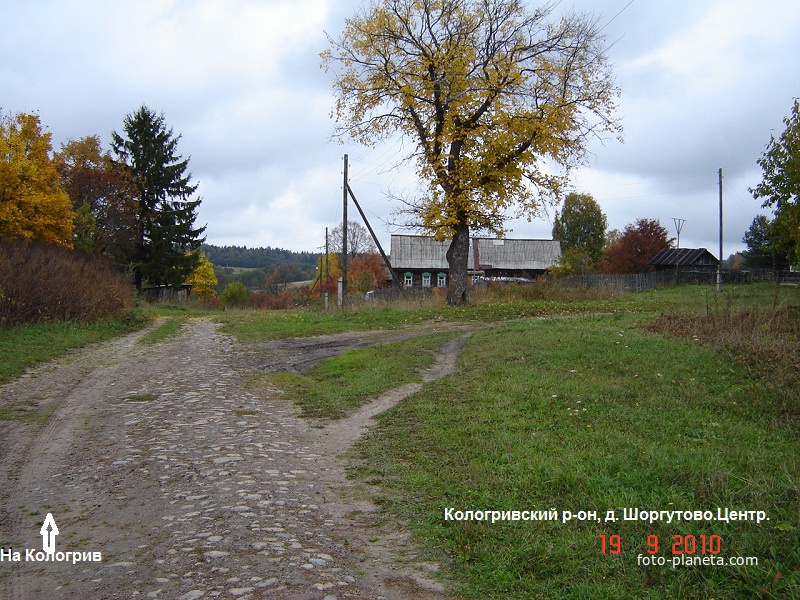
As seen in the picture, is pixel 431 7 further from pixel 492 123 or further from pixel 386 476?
pixel 386 476

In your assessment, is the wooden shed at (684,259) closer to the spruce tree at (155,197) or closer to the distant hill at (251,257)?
the spruce tree at (155,197)

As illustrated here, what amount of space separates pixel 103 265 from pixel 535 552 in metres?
26.8

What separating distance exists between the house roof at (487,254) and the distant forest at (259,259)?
51.4 metres

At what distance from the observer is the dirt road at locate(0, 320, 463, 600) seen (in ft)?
13.3

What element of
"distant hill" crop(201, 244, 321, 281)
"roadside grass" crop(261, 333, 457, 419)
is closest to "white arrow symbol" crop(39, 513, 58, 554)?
"roadside grass" crop(261, 333, 457, 419)

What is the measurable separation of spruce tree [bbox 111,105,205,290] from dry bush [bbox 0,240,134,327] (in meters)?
20.8

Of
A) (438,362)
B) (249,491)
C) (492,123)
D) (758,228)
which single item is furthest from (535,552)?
(758,228)

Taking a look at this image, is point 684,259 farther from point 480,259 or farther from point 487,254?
point 480,259

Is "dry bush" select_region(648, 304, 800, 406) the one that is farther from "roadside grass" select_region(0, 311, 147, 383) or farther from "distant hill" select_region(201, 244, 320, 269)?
"distant hill" select_region(201, 244, 320, 269)

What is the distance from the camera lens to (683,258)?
63.2 metres

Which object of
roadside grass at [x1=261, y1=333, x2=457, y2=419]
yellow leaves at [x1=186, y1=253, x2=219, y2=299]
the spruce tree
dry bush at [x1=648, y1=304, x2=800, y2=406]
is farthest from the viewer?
yellow leaves at [x1=186, y1=253, x2=219, y2=299]

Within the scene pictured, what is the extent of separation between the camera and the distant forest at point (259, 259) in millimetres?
117375

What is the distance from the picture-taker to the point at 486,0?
2319 centimetres

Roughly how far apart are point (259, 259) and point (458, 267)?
115648 millimetres
